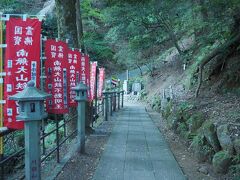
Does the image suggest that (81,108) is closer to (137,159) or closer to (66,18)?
(137,159)

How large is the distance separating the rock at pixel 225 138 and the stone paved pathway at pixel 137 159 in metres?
0.85

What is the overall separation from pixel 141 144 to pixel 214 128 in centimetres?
251

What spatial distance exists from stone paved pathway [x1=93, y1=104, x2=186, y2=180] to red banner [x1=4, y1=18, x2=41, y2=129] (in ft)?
6.53

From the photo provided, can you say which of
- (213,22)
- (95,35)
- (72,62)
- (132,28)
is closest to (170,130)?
(213,22)

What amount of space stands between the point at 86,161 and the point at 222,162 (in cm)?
258

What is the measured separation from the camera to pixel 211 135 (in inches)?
237

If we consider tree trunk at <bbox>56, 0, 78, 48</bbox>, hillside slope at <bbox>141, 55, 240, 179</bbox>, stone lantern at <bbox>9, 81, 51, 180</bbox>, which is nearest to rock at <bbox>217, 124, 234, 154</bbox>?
hillside slope at <bbox>141, 55, 240, 179</bbox>

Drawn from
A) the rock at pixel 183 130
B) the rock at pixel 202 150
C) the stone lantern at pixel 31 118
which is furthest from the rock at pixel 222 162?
the stone lantern at pixel 31 118

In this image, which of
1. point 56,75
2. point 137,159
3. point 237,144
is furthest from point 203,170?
point 56,75

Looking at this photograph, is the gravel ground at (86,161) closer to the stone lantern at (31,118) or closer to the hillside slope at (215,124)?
the stone lantern at (31,118)

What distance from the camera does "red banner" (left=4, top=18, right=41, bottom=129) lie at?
417 cm

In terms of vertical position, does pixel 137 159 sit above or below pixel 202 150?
below

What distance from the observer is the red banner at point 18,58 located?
4.17m

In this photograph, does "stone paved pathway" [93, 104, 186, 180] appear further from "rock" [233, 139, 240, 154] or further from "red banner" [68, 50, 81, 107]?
"red banner" [68, 50, 81, 107]
